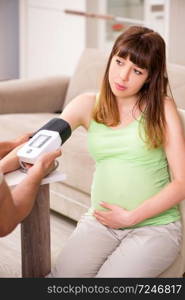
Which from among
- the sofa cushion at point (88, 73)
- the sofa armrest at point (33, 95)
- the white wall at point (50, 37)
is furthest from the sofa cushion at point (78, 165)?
the white wall at point (50, 37)

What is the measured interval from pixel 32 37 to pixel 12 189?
3.93m

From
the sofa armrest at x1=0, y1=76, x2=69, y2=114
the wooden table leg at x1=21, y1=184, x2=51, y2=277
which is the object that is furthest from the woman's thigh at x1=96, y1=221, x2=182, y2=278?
the sofa armrest at x1=0, y1=76, x2=69, y2=114

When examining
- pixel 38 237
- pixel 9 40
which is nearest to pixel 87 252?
pixel 38 237

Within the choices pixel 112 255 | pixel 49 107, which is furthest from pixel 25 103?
pixel 112 255

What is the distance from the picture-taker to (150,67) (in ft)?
5.62

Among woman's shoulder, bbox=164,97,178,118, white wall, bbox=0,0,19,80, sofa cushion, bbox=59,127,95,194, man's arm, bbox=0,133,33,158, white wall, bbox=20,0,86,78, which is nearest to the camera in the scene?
woman's shoulder, bbox=164,97,178,118

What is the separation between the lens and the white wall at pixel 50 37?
16.1 ft

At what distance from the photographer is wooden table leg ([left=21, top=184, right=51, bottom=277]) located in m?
1.84

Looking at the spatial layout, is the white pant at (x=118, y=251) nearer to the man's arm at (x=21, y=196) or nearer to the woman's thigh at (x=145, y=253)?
the woman's thigh at (x=145, y=253)

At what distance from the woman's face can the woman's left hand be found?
314 mm

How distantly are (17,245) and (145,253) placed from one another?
1045mm

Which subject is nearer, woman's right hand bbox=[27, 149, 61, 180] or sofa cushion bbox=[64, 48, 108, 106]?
woman's right hand bbox=[27, 149, 61, 180]

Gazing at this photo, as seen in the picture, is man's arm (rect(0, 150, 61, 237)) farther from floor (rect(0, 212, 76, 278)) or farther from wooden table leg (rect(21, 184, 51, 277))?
floor (rect(0, 212, 76, 278))

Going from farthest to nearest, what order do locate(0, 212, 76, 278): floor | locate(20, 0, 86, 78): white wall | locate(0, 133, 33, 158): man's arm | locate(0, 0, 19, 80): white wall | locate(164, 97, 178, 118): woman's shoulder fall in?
locate(0, 0, 19, 80): white wall < locate(20, 0, 86, 78): white wall < locate(0, 212, 76, 278): floor < locate(0, 133, 33, 158): man's arm < locate(164, 97, 178, 118): woman's shoulder
